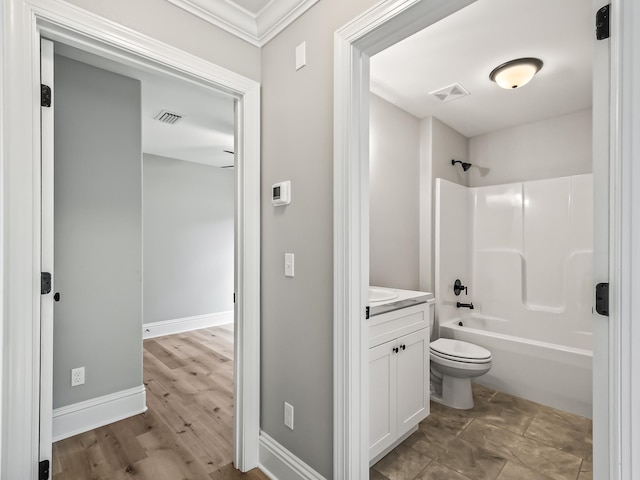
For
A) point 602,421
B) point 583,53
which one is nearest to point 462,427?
point 602,421

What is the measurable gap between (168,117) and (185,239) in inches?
81.4

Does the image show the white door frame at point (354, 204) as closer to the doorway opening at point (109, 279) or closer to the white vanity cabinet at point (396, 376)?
the white vanity cabinet at point (396, 376)

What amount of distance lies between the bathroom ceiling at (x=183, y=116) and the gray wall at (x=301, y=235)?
43 centimetres

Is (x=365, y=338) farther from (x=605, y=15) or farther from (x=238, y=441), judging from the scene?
(x=605, y=15)

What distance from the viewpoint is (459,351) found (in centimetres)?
264

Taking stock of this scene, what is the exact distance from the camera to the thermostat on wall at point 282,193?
1.68 m

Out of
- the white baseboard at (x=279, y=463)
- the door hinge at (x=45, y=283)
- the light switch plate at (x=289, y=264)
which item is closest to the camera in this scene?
the door hinge at (x=45, y=283)

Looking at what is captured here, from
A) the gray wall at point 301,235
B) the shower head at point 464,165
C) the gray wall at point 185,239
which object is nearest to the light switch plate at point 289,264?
the gray wall at point 301,235

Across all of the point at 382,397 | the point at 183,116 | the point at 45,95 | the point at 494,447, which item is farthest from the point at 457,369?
the point at 183,116

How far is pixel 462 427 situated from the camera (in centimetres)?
226

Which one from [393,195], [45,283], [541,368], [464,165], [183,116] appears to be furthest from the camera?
[464,165]

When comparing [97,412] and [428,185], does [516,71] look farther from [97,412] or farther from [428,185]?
[97,412]

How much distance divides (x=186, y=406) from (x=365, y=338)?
6.14 ft

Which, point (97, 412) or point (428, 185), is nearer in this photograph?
point (97, 412)
